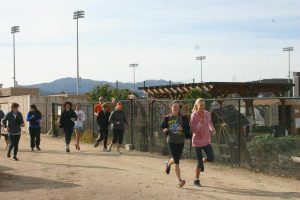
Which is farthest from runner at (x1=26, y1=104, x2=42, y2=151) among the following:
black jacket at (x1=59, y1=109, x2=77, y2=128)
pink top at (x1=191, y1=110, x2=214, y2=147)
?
pink top at (x1=191, y1=110, x2=214, y2=147)

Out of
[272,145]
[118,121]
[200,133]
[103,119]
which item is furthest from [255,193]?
[103,119]

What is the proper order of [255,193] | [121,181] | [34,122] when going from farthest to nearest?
1. [34,122]
2. [121,181]
3. [255,193]

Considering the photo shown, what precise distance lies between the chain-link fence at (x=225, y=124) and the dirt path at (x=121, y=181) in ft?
2.26

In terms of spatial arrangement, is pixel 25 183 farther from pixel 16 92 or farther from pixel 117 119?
pixel 16 92

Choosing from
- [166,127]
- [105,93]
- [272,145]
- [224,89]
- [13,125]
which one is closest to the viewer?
[166,127]

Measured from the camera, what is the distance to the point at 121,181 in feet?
37.7

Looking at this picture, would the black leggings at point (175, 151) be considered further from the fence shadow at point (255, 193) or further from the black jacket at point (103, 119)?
the black jacket at point (103, 119)

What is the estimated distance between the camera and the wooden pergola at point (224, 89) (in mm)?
31953

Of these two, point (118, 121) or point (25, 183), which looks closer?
point (25, 183)

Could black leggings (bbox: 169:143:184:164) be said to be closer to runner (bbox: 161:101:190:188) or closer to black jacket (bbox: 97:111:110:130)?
runner (bbox: 161:101:190:188)

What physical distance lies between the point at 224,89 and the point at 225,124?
18080mm

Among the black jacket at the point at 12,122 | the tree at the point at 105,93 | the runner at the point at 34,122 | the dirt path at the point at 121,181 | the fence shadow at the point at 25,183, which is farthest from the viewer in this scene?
the tree at the point at 105,93

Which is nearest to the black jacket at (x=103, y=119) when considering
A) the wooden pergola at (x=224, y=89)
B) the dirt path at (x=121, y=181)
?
the dirt path at (x=121, y=181)

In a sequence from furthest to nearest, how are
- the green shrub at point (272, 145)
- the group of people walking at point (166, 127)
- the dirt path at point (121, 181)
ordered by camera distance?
the green shrub at point (272, 145) < the group of people walking at point (166, 127) < the dirt path at point (121, 181)
